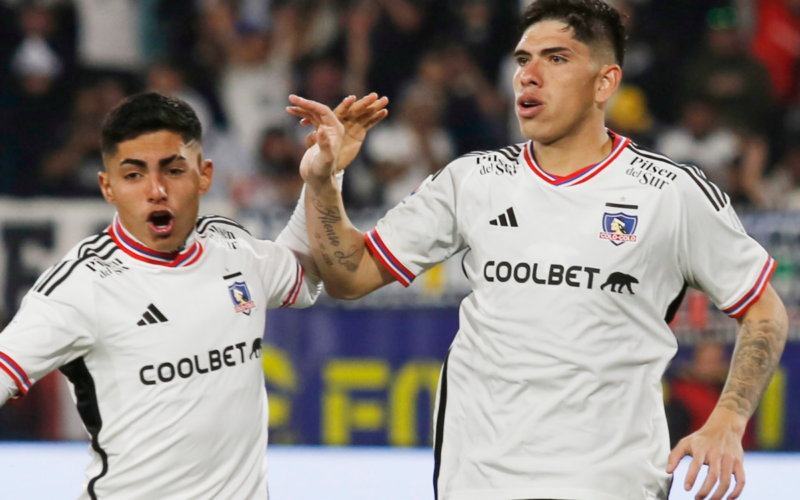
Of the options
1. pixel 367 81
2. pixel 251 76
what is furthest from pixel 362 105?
pixel 251 76

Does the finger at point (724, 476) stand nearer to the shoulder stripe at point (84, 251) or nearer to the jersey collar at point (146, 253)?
the jersey collar at point (146, 253)

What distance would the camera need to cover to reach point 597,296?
3.29 m

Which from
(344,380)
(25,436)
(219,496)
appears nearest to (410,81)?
(344,380)

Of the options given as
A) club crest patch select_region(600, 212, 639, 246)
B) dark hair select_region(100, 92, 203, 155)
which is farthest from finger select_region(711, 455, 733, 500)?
dark hair select_region(100, 92, 203, 155)

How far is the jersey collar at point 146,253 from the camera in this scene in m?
3.38

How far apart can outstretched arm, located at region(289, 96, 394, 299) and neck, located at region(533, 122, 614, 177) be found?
639 mm

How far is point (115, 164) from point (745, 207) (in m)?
5.08

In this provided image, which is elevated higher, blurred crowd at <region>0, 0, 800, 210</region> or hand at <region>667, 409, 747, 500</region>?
blurred crowd at <region>0, 0, 800, 210</region>

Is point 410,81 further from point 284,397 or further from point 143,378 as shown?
point 143,378

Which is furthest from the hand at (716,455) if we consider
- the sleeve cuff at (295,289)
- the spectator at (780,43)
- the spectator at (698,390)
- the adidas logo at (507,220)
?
the spectator at (780,43)

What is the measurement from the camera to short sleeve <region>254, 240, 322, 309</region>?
3648 mm

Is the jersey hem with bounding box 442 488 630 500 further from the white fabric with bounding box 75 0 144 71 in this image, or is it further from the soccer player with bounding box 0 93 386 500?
the white fabric with bounding box 75 0 144 71

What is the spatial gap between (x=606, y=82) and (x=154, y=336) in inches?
64.3

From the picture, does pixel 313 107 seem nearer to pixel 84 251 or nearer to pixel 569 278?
pixel 84 251
